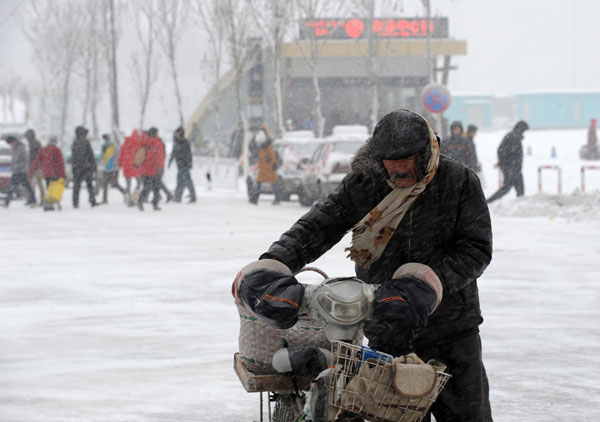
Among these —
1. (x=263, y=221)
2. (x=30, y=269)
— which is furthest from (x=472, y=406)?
(x=263, y=221)

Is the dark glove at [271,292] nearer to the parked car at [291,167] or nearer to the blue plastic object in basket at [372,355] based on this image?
the blue plastic object in basket at [372,355]

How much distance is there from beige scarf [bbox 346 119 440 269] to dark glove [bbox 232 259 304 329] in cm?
26

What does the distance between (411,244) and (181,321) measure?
573cm

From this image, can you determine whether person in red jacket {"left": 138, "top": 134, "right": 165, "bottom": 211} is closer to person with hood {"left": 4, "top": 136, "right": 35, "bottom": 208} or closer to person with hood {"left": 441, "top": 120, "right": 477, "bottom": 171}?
person with hood {"left": 4, "top": 136, "right": 35, "bottom": 208}

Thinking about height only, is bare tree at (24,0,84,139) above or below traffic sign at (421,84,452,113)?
above

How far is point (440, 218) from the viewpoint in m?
3.09

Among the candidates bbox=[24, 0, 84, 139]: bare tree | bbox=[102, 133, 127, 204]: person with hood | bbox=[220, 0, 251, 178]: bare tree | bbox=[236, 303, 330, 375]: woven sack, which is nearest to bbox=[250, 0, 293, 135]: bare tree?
bbox=[220, 0, 251, 178]: bare tree

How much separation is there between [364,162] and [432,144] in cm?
23

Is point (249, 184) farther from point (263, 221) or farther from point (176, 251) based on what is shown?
point (176, 251)

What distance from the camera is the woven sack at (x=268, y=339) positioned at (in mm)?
3393

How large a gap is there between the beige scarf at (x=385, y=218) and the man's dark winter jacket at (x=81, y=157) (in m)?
21.3

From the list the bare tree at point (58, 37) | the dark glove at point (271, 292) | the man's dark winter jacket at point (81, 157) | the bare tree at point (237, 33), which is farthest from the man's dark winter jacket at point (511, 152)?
the bare tree at point (58, 37)

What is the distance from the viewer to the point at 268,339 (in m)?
3.40

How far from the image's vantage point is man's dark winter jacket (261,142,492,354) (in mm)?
3029
